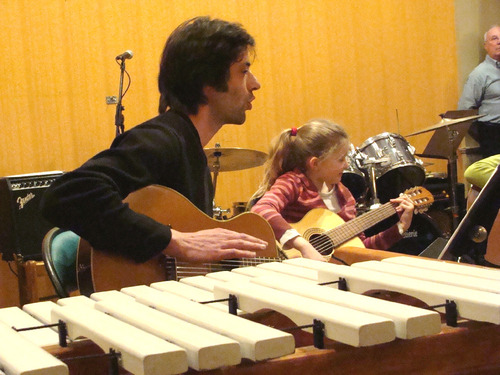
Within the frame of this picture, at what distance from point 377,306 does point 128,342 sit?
430 mm

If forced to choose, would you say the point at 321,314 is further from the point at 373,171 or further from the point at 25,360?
the point at 373,171

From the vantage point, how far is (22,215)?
4.79m

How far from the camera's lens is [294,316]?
1.24 metres

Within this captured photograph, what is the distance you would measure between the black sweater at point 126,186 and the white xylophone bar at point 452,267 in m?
0.86

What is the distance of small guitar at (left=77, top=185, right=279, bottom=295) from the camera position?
228cm

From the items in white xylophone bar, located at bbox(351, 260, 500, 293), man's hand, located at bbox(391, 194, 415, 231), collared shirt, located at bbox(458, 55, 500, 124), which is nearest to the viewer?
white xylophone bar, located at bbox(351, 260, 500, 293)

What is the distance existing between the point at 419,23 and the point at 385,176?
125 inches

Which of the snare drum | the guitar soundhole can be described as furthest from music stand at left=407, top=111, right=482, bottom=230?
the guitar soundhole

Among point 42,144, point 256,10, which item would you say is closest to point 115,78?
point 42,144

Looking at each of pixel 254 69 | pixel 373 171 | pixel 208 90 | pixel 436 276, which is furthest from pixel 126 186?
pixel 254 69

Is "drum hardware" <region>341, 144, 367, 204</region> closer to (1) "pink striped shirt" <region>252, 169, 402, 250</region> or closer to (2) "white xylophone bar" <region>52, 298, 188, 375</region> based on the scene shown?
(1) "pink striped shirt" <region>252, 169, 402, 250</region>

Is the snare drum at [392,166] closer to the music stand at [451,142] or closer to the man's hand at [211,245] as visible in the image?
the music stand at [451,142]

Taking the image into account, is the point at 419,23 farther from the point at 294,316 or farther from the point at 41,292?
the point at 294,316

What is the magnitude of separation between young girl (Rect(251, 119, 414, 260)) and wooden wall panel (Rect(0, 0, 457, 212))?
286cm
